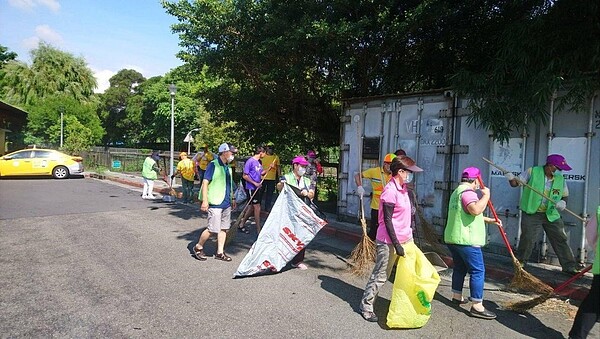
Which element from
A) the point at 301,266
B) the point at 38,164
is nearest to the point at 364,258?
the point at 301,266

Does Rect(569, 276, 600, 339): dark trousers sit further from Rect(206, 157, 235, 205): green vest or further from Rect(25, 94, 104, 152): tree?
Rect(25, 94, 104, 152): tree

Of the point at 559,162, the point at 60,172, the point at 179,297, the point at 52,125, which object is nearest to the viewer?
the point at 179,297

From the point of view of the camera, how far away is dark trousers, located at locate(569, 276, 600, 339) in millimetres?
3361

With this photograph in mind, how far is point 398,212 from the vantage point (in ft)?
13.3

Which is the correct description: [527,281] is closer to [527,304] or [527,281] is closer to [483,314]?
[527,304]

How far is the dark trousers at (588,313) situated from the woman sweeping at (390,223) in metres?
1.54

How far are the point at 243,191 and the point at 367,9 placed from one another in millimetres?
4364

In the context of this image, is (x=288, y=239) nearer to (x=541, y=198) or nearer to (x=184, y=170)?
(x=541, y=198)

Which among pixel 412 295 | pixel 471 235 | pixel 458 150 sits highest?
pixel 458 150

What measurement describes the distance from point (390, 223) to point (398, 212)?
0.61ft

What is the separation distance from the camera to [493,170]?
6523 millimetres

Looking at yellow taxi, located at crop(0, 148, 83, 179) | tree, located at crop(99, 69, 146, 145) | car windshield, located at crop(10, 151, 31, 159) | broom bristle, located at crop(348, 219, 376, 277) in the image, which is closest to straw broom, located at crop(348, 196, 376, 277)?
broom bristle, located at crop(348, 219, 376, 277)

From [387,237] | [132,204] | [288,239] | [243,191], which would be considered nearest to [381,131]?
[243,191]

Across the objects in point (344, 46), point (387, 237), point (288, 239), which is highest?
point (344, 46)
